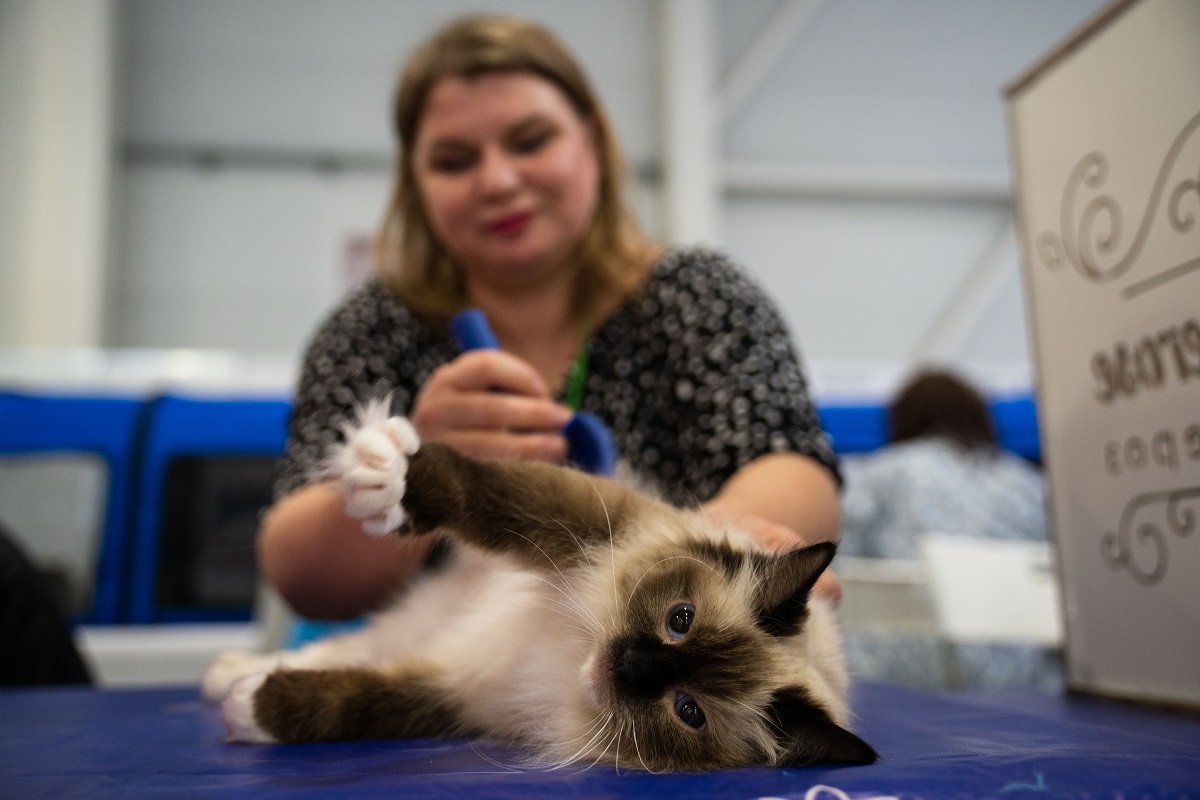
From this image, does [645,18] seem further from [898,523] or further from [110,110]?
[898,523]

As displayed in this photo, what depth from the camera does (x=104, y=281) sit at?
14.1 ft

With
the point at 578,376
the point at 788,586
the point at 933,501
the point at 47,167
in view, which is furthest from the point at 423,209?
the point at 47,167

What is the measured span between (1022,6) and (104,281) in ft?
16.0

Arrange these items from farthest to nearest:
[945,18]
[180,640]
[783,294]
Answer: [783,294] < [945,18] < [180,640]

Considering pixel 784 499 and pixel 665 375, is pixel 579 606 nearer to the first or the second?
Result: pixel 784 499

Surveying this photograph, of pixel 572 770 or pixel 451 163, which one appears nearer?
pixel 572 770

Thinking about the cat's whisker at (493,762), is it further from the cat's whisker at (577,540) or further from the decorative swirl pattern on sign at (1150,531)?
the decorative swirl pattern on sign at (1150,531)

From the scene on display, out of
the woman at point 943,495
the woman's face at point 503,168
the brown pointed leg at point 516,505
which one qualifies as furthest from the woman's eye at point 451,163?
the woman at point 943,495

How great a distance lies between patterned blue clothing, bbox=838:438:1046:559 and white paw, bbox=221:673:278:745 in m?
1.99

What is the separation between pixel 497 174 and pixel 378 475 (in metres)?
0.64

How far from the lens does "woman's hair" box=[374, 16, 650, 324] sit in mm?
1261

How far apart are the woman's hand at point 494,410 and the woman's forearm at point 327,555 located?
188 millimetres

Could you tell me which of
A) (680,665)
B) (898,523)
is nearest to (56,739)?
(680,665)

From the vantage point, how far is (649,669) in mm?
658
